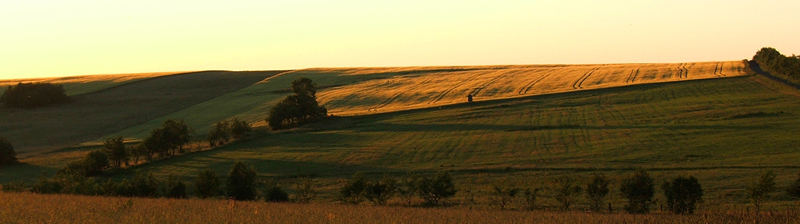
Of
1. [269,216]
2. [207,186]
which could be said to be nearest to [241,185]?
[207,186]

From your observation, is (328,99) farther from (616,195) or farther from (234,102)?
(616,195)

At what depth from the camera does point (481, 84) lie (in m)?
125

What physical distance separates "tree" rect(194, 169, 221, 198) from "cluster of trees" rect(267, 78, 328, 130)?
4286cm

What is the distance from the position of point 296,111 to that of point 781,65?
7285cm

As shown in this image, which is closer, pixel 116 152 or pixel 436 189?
pixel 436 189

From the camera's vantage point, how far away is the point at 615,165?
193 feet

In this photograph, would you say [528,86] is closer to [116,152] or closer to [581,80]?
[581,80]

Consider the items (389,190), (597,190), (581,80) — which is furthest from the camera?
(581,80)

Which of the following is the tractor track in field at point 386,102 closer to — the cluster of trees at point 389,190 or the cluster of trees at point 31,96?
the cluster of trees at point 389,190

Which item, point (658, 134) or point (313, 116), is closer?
point (658, 134)

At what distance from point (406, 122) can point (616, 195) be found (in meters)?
45.1

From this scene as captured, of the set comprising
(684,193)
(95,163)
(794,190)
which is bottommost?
(95,163)

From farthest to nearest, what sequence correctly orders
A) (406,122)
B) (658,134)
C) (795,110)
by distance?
(406,122)
(795,110)
(658,134)

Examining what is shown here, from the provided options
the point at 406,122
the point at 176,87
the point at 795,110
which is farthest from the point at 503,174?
the point at 176,87
